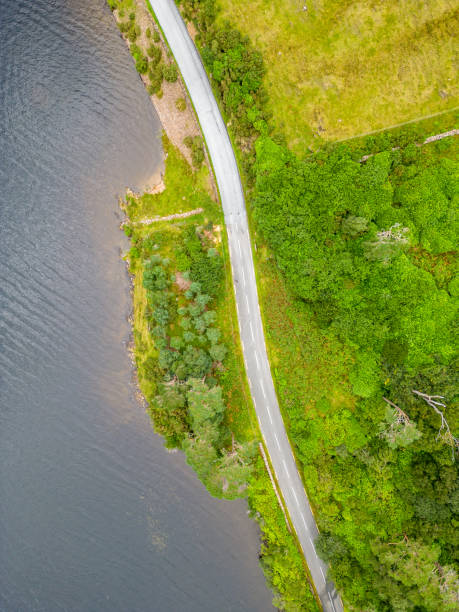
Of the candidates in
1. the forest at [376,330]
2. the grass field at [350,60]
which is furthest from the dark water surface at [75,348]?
the grass field at [350,60]

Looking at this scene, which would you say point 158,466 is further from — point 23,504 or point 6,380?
point 6,380

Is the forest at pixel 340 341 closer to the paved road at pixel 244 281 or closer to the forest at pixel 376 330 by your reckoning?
the forest at pixel 376 330

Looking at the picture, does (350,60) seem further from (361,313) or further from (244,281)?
(361,313)

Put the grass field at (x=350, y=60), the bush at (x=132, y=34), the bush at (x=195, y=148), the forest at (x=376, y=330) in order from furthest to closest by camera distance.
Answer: the bush at (x=132, y=34), the bush at (x=195, y=148), the grass field at (x=350, y=60), the forest at (x=376, y=330)

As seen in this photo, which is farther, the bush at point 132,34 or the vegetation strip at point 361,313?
the bush at point 132,34

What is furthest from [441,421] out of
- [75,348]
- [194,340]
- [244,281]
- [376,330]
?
[75,348]

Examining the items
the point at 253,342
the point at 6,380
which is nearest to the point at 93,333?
the point at 6,380
